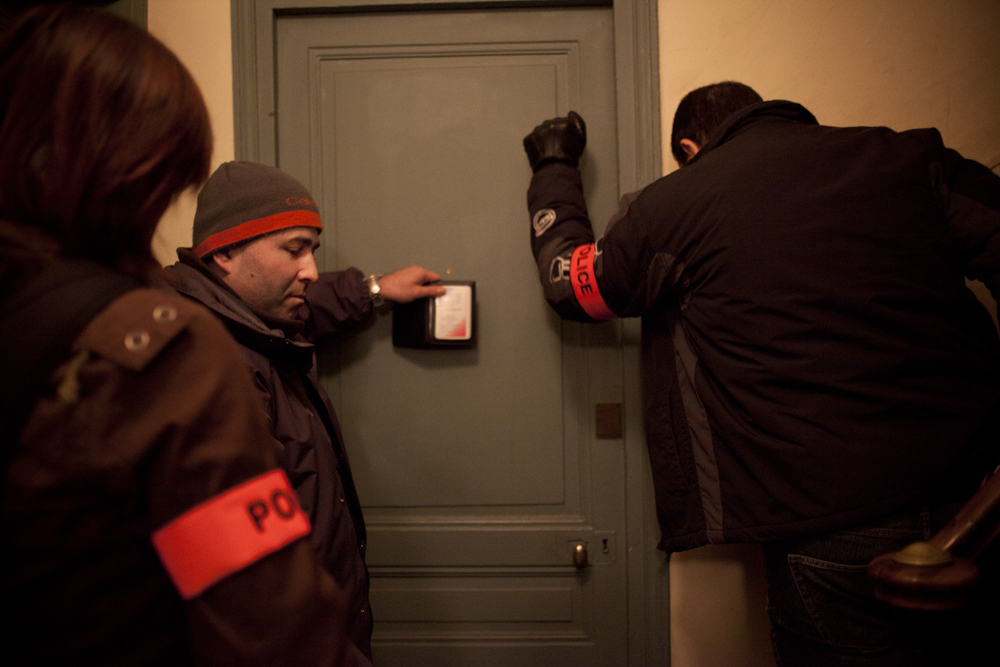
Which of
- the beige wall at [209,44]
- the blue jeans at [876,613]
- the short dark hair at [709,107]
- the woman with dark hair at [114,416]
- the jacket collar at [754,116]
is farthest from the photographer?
the beige wall at [209,44]

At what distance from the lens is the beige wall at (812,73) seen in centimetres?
145

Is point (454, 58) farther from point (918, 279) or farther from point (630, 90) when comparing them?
point (918, 279)

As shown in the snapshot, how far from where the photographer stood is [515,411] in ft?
5.21

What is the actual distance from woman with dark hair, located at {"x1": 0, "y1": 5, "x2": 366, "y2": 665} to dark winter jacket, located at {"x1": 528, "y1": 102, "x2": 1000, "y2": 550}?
82cm

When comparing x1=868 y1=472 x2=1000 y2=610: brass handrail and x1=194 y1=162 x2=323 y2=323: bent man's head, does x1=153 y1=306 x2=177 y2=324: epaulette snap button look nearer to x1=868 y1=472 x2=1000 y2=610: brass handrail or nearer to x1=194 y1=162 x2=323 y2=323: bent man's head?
x1=194 y1=162 x2=323 y2=323: bent man's head

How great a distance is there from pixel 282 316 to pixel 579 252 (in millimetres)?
677

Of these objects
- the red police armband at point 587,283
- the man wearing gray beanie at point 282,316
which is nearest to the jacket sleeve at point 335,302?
the man wearing gray beanie at point 282,316

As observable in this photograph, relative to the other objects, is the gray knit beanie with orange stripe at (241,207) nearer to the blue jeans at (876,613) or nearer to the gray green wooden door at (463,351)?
the gray green wooden door at (463,351)

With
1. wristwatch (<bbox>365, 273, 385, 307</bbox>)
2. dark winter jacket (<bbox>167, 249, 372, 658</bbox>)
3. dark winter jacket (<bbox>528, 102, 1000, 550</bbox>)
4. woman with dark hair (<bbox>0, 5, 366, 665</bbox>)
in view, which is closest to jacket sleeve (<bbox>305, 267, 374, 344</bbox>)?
wristwatch (<bbox>365, 273, 385, 307</bbox>)

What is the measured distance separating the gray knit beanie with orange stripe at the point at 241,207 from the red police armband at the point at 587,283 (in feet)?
2.00

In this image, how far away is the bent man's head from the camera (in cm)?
A: 116

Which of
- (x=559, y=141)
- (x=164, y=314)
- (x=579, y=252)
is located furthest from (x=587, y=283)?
(x=164, y=314)

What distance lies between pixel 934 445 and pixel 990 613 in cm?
33

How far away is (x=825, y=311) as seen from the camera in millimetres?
984
